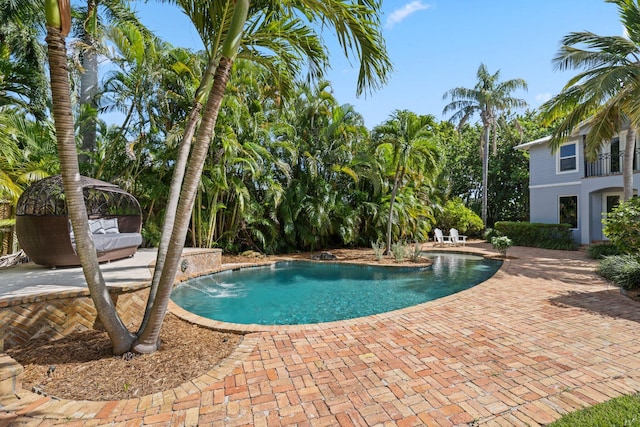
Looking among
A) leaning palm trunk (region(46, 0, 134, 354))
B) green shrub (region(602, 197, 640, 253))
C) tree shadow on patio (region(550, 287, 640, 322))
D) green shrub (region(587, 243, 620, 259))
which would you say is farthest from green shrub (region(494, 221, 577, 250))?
leaning palm trunk (region(46, 0, 134, 354))

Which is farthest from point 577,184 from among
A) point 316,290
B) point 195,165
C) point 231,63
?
point 195,165

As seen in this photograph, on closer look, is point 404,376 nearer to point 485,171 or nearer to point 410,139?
point 410,139

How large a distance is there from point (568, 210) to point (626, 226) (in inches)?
479

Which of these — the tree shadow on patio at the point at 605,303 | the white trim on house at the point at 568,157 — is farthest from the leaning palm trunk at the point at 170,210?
the white trim on house at the point at 568,157

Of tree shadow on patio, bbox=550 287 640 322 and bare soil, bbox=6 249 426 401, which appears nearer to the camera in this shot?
bare soil, bbox=6 249 426 401

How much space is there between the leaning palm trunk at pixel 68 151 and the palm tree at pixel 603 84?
1279 cm

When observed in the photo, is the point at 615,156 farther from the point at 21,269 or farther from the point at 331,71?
the point at 21,269

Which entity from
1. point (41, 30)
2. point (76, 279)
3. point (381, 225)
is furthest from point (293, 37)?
point (41, 30)

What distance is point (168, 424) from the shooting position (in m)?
2.42

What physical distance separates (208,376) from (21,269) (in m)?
5.72

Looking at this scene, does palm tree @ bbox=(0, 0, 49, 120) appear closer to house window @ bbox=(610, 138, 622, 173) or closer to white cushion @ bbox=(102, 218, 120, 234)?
white cushion @ bbox=(102, 218, 120, 234)

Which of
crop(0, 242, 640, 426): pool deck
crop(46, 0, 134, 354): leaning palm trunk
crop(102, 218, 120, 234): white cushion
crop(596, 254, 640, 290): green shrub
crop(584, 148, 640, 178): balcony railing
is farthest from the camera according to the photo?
crop(584, 148, 640, 178): balcony railing

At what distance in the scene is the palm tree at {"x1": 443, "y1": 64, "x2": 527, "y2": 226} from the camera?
19672mm

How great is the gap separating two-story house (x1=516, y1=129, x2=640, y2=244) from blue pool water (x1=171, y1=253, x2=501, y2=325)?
745 centimetres
